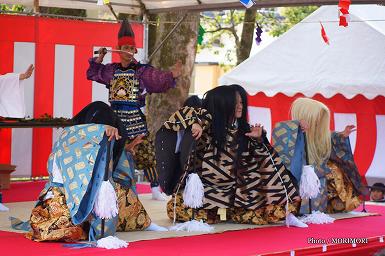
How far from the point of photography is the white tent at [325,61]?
29.3 ft

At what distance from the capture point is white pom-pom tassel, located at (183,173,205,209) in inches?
212

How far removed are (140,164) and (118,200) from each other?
175 cm

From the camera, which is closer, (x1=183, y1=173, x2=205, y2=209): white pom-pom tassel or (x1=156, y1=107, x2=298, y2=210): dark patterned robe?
(x1=183, y1=173, x2=205, y2=209): white pom-pom tassel

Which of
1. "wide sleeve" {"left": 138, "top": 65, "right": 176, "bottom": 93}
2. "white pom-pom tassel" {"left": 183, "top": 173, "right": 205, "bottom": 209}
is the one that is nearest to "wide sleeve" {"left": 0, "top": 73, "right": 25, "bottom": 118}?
"wide sleeve" {"left": 138, "top": 65, "right": 176, "bottom": 93}

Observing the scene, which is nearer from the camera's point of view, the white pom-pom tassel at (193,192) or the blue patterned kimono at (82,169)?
the blue patterned kimono at (82,169)

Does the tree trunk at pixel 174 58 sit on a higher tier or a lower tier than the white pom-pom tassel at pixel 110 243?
higher

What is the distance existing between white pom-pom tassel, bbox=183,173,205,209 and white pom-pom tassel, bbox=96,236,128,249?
83cm

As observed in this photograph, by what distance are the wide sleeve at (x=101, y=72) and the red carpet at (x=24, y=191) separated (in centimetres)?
122

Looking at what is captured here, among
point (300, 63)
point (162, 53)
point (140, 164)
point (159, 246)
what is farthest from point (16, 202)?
point (300, 63)

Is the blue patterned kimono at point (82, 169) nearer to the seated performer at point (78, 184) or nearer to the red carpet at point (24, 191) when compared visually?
the seated performer at point (78, 184)

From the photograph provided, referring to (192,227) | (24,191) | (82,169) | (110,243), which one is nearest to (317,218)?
(192,227)

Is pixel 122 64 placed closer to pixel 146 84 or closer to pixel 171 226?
pixel 146 84

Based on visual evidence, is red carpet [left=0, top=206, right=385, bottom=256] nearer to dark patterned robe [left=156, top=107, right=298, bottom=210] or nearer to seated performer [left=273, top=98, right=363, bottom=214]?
dark patterned robe [left=156, top=107, right=298, bottom=210]

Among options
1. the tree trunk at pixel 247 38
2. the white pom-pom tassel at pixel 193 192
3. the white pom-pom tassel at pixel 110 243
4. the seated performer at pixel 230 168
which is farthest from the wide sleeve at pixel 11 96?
the tree trunk at pixel 247 38
